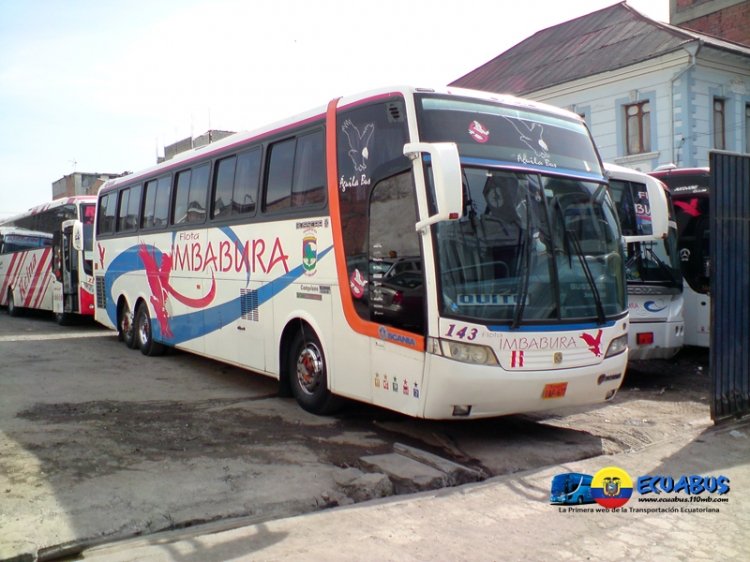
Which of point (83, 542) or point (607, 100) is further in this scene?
point (607, 100)

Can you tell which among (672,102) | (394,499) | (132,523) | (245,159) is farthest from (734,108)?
(132,523)

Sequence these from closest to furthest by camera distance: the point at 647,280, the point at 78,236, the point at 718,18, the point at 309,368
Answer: the point at 309,368 < the point at 647,280 < the point at 78,236 < the point at 718,18

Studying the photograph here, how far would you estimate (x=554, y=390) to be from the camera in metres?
6.68

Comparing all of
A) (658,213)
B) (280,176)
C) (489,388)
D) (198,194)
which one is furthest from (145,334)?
(658,213)

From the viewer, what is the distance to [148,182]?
13.0 metres

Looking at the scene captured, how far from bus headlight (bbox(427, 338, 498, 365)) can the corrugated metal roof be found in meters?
19.5

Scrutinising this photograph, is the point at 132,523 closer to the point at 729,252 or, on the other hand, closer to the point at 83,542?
the point at 83,542

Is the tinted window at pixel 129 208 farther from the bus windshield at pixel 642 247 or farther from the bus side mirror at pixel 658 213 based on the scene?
the bus side mirror at pixel 658 213

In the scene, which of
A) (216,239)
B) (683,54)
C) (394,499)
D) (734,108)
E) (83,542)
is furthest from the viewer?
(734,108)

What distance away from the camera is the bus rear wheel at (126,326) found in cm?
1396

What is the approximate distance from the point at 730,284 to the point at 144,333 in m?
9.72

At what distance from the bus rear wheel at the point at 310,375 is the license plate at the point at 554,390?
2434 mm

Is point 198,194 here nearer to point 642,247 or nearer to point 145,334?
point 145,334

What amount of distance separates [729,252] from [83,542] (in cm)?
694
